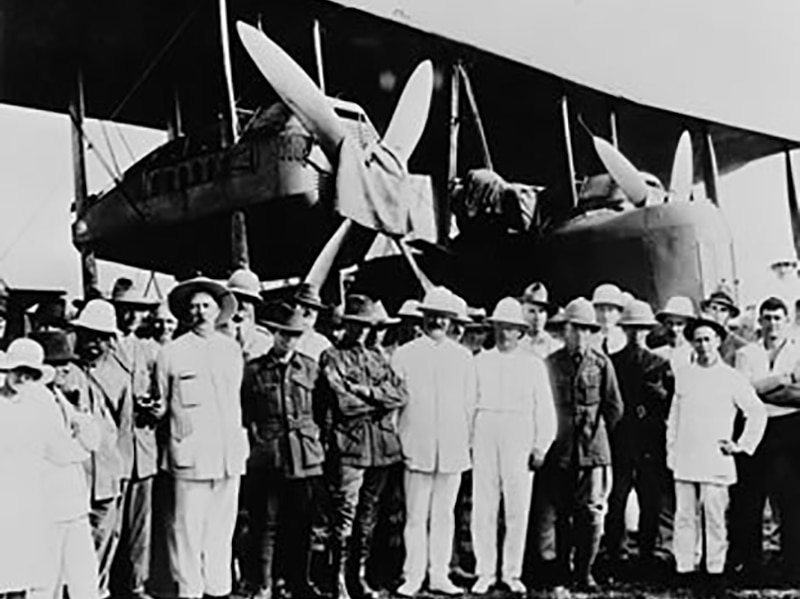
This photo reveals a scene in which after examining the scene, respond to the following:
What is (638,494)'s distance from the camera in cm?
383

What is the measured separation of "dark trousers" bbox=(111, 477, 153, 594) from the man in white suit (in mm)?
642

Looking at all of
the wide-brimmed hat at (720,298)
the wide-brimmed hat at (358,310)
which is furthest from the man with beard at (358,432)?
the wide-brimmed hat at (720,298)

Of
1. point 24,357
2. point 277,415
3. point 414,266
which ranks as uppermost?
point 414,266

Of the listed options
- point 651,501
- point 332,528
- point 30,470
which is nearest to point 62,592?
point 30,470

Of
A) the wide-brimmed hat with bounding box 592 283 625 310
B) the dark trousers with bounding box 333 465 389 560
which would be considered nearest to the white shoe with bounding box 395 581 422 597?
the dark trousers with bounding box 333 465 389 560

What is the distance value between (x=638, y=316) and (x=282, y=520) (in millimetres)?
1079

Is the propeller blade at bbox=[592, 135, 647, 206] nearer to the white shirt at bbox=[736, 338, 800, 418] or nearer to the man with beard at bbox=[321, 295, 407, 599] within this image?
the white shirt at bbox=[736, 338, 800, 418]

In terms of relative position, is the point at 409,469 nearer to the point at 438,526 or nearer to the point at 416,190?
the point at 438,526

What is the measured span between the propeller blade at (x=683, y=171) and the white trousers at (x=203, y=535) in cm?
141

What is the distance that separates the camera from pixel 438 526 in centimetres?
364

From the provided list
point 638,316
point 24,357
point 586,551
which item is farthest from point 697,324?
point 24,357

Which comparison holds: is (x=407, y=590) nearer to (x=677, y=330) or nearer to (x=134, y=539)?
(x=134, y=539)

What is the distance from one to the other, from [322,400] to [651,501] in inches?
37.4

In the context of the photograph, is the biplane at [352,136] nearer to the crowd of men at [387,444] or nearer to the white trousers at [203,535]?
the crowd of men at [387,444]
